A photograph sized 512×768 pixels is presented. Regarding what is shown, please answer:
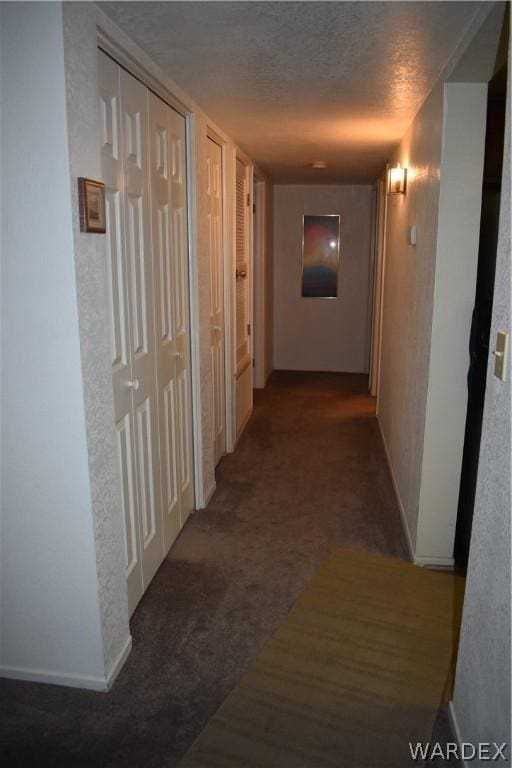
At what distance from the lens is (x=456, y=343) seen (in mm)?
2518

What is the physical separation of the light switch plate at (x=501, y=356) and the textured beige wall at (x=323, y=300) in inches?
220

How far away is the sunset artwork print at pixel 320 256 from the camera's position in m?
6.85

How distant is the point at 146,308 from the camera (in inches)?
94.7

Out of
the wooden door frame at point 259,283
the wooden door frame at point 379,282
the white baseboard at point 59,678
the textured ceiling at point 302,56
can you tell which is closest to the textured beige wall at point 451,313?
the textured ceiling at point 302,56

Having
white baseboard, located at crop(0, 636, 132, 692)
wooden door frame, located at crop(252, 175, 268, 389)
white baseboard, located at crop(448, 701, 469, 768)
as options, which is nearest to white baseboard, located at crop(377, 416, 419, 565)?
white baseboard, located at crop(448, 701, 469, 768)

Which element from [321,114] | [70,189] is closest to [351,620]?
[70,189]

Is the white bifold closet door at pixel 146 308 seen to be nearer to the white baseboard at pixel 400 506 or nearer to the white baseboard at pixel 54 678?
the white baseboard at pixel 54 678

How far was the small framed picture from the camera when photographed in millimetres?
1652

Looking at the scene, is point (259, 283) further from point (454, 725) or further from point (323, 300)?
point (454, 725)

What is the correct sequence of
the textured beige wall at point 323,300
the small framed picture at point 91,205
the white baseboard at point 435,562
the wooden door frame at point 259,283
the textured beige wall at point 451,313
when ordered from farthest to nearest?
1. the textured beige wall at point 323,300
2. the wooden door frame at point 259,283
3. the white baseboard at point 435,562
4. the textured beige wall at point 451,313
5. the small framed picture at point 91,205

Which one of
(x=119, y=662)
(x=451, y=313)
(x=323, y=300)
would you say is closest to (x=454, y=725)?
(x=119, y=662)

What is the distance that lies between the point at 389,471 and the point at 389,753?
2.34m

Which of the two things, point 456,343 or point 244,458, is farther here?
point 244,458

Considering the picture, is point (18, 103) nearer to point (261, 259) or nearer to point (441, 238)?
point (441, 238)
